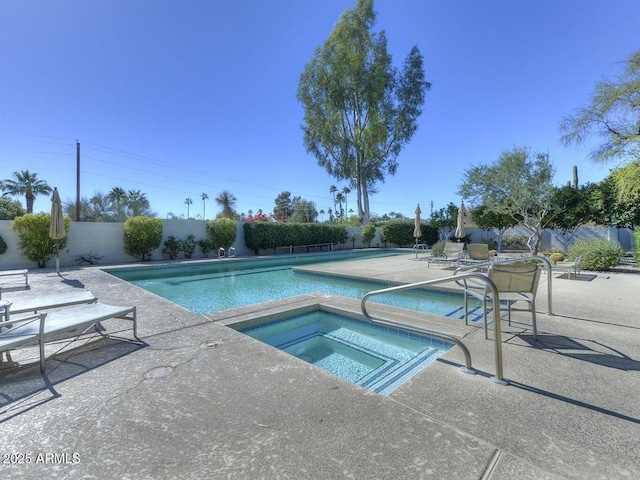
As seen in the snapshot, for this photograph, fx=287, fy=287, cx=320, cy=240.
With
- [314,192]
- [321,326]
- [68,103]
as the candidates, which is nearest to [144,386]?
[321,326]

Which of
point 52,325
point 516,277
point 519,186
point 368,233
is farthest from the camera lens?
point 368,233

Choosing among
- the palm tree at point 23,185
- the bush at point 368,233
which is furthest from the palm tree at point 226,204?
the bush at point 368,233

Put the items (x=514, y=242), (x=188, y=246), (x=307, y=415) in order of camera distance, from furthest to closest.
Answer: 1. (x=514, y=242)
2. (x=188, y=246)
3. (x=307, y=415)

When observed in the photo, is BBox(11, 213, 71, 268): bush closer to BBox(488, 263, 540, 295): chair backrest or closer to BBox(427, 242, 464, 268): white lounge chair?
BBox(427, 242, 464, 268): white lounge chair

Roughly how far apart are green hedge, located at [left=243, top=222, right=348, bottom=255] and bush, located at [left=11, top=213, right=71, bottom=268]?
28.5ft

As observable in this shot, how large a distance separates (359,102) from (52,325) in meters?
20.7

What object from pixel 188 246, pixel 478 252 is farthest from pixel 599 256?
pixel 188 246

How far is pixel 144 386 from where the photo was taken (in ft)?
7.39

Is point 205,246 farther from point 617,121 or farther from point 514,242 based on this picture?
point 514,242

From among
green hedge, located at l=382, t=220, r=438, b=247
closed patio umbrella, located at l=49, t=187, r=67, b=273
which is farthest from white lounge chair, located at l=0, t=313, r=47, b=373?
green hedge, located at l=382, t=220, r=438, b=247

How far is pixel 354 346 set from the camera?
13.2 ft

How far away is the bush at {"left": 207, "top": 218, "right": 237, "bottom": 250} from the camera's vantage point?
15.9 metres

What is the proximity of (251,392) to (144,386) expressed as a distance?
87cm

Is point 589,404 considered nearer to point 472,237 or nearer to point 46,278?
point 46,278
